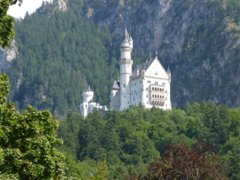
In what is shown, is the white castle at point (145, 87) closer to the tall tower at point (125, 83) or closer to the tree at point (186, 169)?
the tall tower at point (125, 83)

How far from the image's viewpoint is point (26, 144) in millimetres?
22109

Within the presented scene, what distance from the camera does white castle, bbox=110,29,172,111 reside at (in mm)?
144250

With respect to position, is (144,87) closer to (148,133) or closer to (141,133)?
(148,133)

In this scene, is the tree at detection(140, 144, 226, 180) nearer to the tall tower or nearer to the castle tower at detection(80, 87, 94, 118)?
the tall tower

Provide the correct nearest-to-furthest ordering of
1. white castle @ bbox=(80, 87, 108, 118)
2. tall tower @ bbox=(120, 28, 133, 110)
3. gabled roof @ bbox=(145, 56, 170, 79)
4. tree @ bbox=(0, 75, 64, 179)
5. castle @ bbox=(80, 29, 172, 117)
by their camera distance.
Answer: tree @ bbox=(0, 75, 64, 179) < castle @ bbox=(80, 29, 172, 117) < gabled roof @ bbox=(145, 56, 170, 79) < tall tower @ bbox=(120, 28, 133, 110) < white castle @ bbox=(80, 87, 108, 118)

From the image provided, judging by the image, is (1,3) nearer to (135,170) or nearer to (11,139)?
(11,139)

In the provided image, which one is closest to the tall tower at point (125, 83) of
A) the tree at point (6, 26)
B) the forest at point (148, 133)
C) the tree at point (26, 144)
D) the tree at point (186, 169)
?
the forest at point (148, 133)

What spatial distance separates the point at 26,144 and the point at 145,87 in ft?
401

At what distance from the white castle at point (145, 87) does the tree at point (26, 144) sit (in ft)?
392

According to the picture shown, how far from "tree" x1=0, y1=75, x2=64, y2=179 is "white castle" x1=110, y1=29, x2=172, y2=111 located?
119618 mm

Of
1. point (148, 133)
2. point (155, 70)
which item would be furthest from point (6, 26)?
point (155, 70)

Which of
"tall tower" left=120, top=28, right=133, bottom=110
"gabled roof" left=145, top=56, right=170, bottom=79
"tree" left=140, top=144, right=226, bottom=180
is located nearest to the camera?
"tree" left=140, top=144, right=226, bottom=180

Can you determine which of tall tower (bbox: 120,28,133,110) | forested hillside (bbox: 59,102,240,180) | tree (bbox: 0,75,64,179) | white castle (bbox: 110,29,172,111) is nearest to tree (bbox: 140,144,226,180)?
tree (bbox: 0,75,64,179)

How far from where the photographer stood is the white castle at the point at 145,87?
144 m
